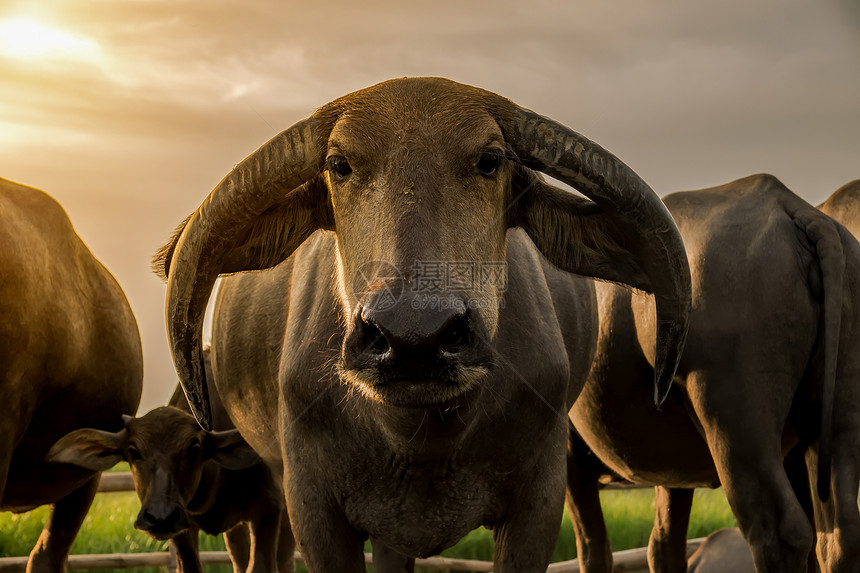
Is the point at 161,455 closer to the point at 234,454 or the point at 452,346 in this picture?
the point at 234,454

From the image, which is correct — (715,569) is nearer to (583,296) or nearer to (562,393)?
(583,296)

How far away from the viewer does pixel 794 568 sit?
4.64m

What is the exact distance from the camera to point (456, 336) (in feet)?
9.07

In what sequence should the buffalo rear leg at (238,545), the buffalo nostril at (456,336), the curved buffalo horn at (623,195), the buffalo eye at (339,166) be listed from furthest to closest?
the buffalo rear leg at (238,545), the curved buffalo horn at (623,195), the buffalo eye at (339,166), the buffalo nostril at (456,336)

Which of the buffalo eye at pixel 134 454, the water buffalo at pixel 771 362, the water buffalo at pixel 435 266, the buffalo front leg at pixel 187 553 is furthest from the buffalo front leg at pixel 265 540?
the water buffalo at pixel 435 266

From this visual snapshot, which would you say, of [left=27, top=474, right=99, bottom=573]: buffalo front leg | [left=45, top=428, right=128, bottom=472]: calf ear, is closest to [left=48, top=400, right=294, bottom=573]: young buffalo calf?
[left=45, top=428, right=128, bottom=472]: calf ear

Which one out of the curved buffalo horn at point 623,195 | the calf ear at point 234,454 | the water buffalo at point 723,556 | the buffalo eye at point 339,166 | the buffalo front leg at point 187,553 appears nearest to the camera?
the buffalo eye at point 339,166

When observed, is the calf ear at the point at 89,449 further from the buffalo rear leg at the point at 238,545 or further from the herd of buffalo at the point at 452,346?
the buffalo rear leg at the point at 238,545

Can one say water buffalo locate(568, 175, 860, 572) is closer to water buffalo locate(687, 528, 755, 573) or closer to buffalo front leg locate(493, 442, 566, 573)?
buffalo front leg locate(493, 442, 566, 573)

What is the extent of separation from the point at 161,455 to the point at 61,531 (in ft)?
3.83

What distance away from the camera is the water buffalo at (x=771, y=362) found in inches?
187

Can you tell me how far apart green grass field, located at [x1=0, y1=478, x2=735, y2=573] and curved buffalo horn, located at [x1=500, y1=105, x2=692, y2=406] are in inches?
295

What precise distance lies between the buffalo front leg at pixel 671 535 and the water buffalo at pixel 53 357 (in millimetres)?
3948

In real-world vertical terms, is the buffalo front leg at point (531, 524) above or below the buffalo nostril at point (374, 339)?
below
